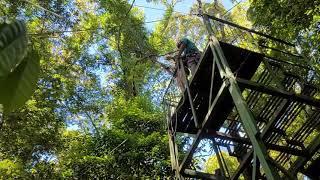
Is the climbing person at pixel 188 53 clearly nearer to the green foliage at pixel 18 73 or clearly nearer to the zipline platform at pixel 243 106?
the zipline platform at pixel 243 106

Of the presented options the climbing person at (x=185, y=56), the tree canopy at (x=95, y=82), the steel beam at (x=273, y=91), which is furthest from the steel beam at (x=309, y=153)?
the climbing person at (x=185, y=56)

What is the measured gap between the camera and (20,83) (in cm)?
74

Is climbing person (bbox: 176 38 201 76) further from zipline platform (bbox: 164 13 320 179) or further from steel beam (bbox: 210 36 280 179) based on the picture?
steel beam (bbox: 210 36 280 179)

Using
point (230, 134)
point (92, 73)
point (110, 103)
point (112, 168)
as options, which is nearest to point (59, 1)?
point (92, 73)

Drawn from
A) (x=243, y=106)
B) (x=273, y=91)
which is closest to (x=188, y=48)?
(x=273, y=91)

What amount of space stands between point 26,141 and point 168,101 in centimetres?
570

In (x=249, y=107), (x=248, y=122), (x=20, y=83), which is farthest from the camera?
(x=249, y=107)

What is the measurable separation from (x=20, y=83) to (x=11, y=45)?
0.12 meters

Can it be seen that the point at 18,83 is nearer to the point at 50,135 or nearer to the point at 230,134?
the point at 230,134

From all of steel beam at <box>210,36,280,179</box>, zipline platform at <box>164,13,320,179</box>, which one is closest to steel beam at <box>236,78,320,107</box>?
zipline platform at <box>164,13,320,179</box>

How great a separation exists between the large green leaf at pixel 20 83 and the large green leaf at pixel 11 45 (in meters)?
0.05

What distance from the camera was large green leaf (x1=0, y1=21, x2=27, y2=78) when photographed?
63cm

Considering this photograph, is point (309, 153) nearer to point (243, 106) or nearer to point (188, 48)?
point (243, 106)

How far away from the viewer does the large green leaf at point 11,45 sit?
63cm
